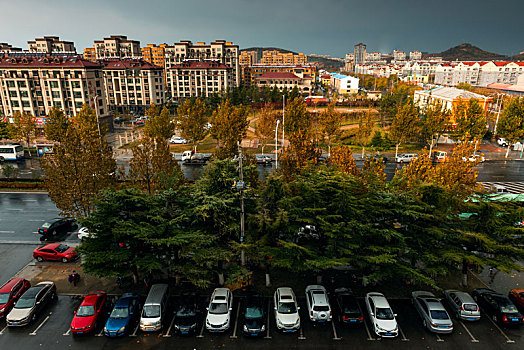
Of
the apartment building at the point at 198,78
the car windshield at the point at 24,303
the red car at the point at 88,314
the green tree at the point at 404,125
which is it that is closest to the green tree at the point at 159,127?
the car windshield at the point at 24,303

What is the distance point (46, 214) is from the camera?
34656mm

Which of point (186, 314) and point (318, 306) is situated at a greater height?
point (318, 306)

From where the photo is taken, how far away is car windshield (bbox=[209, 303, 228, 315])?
1898 centimetres

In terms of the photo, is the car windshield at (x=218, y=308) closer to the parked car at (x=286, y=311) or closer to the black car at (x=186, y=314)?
the black car at (x=186, y=314)

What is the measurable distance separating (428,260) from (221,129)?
126 ft

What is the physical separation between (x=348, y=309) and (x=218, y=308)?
7891 mm

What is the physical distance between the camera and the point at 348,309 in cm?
1916

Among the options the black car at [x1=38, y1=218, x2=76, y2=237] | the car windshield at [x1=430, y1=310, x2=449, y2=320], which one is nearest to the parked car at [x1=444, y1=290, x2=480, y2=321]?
the car windshield at [x1=430, y1=310, x2=449, y2=320]

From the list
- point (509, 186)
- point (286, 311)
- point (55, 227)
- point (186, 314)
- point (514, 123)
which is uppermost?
point (514, 123)

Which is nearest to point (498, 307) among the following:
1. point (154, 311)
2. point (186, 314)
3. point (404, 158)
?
point (186, 314)

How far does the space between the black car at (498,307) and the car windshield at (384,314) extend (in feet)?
21.7

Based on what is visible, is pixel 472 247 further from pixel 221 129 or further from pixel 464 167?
pixel 221 129

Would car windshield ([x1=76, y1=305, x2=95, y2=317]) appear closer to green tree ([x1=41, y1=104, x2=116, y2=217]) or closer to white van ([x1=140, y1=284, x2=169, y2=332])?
white van ([x1=140, y1=284, x2=169, y2=332])

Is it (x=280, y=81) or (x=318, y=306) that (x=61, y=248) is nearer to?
(x=318, y=306)
